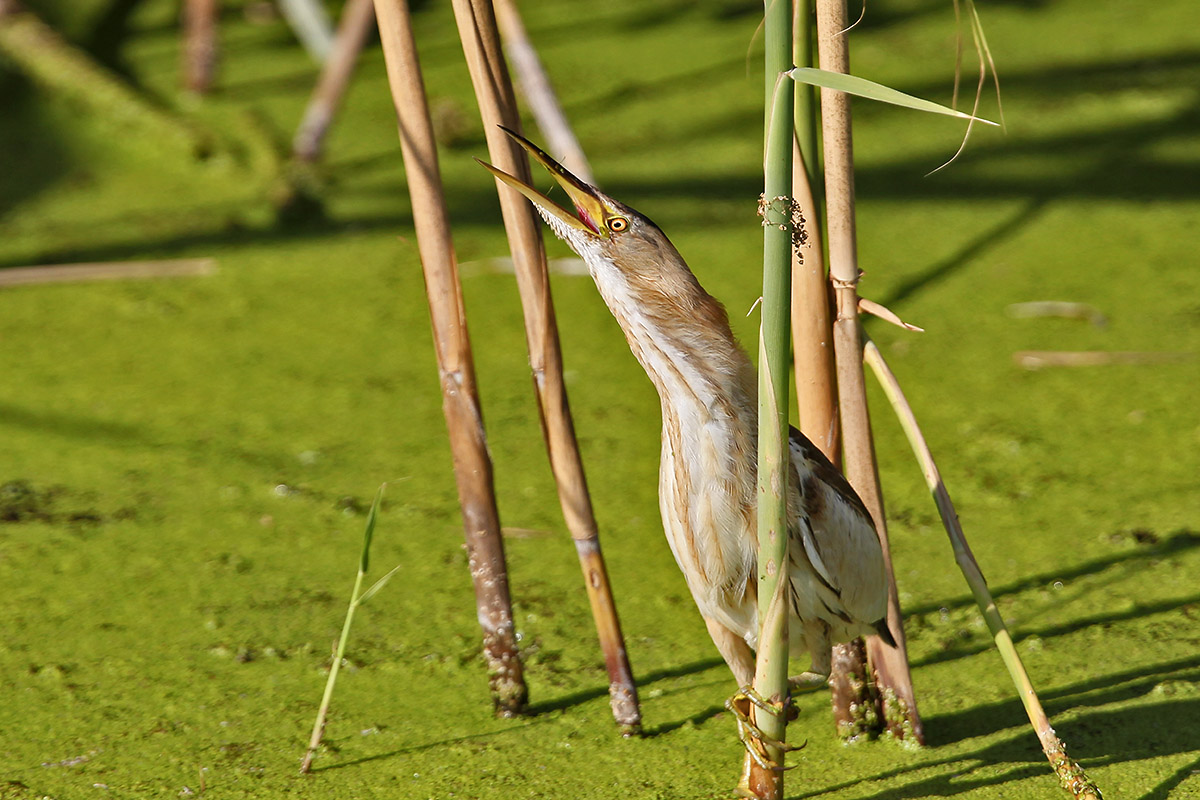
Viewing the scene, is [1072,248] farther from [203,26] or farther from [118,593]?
[203,26]

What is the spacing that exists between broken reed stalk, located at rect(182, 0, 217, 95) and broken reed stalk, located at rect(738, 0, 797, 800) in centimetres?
264

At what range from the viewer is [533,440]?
6.93 ft

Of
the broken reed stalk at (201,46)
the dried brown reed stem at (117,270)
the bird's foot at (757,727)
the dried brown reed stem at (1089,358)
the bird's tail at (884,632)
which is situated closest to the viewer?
the bird's foot at (757,727)

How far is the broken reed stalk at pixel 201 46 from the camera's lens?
3232mm

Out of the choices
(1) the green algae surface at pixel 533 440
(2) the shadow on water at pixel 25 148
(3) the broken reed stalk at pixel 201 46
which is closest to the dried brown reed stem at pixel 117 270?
(1) the green algae surface at pixel 533 440

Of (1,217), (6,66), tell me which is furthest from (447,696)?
(6,66)

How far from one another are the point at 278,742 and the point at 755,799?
1.87ft

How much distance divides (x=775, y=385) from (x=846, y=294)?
0.28 m

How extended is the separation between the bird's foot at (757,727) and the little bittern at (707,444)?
3.6 inches

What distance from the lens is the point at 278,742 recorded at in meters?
1.42

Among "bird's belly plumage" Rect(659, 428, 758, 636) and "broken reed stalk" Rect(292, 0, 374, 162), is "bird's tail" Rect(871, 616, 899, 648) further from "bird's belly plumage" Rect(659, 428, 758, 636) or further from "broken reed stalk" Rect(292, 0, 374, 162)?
"broken reed stalk" Rect(292, 0, 374, 162)

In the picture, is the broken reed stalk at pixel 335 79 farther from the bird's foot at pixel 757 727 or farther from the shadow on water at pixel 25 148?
the bird's foot at pixel 757 727

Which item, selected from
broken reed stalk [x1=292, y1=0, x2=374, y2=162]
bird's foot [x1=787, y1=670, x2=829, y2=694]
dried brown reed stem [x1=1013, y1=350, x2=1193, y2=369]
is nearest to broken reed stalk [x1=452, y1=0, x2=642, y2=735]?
bird's foot [x1=787, y1=670, x2=829, y2=694]

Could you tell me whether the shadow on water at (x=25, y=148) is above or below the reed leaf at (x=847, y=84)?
below
